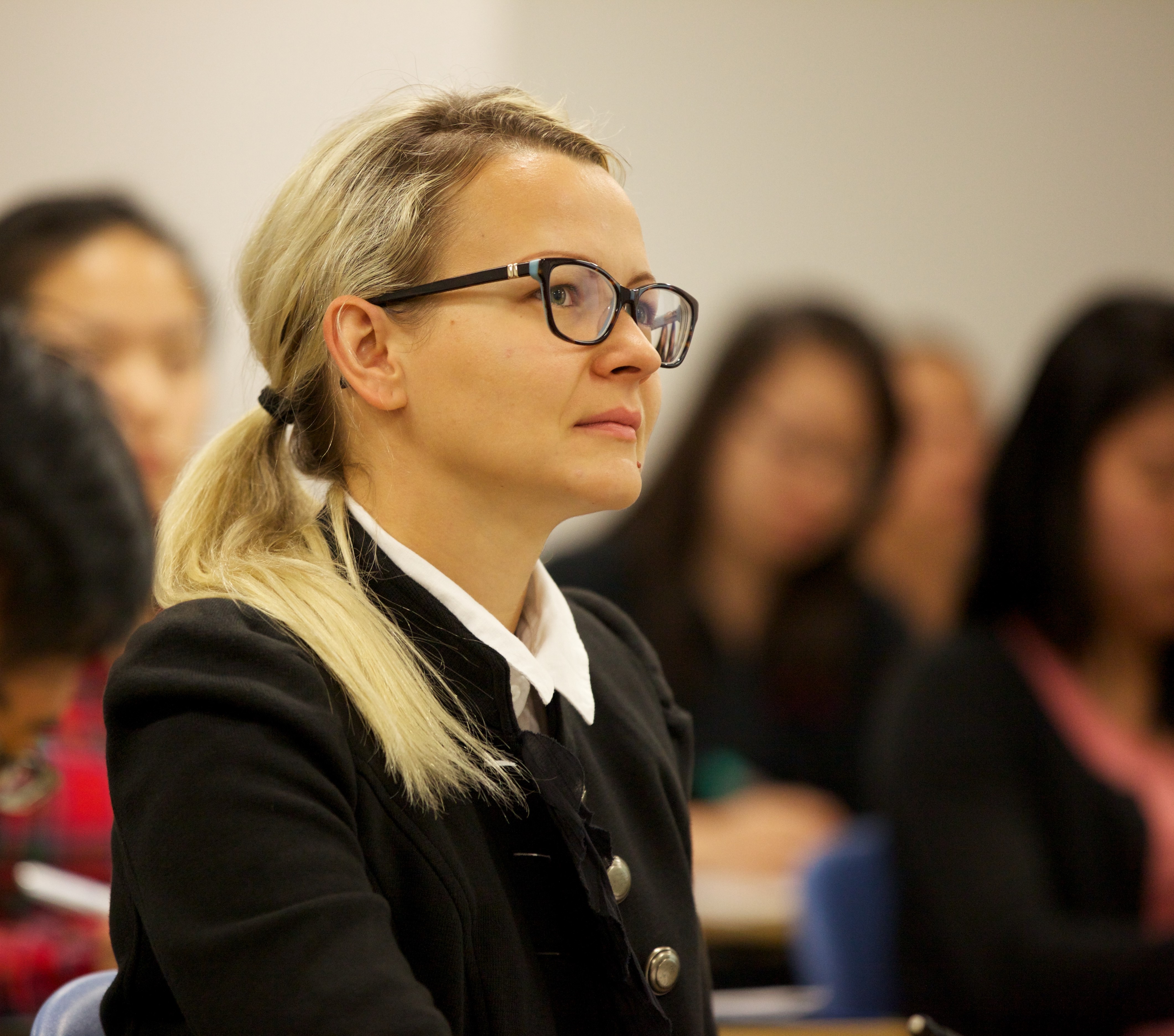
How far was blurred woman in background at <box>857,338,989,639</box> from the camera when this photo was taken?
3.96 m

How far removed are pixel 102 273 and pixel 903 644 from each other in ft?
5.70

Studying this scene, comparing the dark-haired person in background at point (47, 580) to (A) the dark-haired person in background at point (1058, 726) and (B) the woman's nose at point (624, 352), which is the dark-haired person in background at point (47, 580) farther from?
(A) the dark-haired person in background at point (1058, 726)

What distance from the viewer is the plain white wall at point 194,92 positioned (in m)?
3.12

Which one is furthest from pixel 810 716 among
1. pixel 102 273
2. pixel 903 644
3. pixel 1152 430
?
pixel 102 273

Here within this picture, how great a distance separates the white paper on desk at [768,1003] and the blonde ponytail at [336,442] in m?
1.10

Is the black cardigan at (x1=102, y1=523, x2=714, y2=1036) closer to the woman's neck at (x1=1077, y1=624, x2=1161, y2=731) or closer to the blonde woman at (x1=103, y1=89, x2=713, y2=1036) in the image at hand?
the blonde woman at (x1=103, y1=89, x2=713, y2=1036)

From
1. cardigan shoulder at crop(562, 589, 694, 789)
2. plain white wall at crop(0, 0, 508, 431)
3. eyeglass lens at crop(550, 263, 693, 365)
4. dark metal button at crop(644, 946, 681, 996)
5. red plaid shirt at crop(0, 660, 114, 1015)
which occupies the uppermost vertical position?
plain white wall at crop(0, 0, 508, 431)

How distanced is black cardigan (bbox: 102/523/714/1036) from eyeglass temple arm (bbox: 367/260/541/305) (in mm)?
178

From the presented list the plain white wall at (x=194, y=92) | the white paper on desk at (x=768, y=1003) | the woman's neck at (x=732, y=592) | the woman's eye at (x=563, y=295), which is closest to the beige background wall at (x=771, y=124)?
the plain white wall at (x=194, y=92)

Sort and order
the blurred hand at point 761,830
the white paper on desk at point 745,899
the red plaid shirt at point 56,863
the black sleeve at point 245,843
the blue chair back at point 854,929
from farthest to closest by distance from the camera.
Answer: the blurred hand at point 761,830, the white paper on desk at point 745,899, the blue chair back at point 854,929, the red plaid shirt at point 56,863, the black sleeve at point 245,843

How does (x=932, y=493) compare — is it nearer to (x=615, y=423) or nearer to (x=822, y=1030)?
(x=822, y=1030)

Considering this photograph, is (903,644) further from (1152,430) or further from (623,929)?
(623,929)

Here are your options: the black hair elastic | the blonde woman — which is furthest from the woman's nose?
the black hair elastic

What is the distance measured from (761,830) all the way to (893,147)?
2399mm
